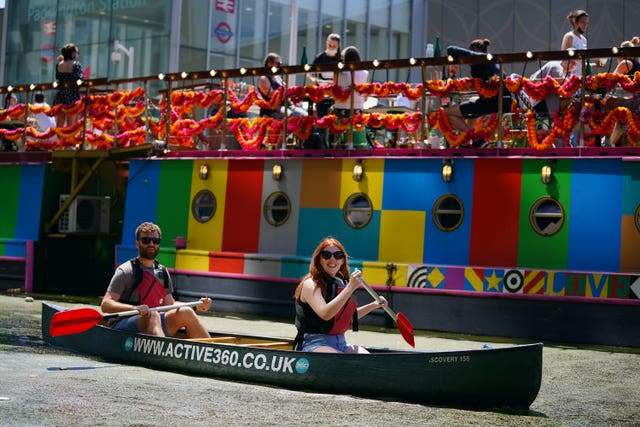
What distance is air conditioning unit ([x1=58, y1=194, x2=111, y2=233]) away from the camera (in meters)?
21.6

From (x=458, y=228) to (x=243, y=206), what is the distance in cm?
370

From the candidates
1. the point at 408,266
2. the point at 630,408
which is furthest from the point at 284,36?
the point at 630,408

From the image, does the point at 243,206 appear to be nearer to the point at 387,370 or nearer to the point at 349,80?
the point at 349,80

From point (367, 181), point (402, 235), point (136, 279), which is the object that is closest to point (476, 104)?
point (367, 181)

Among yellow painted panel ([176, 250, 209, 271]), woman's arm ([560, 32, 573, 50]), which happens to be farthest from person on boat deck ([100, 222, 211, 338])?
woman's arm ([560, 32, 573, 50])

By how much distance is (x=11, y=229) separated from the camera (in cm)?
2216

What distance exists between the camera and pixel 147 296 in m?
11.9

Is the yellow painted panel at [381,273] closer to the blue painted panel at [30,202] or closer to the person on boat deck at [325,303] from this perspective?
the person on boat deck at [325,303]

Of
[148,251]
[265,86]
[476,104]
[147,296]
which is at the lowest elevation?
[147,296]

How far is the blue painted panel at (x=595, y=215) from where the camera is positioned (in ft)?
51.5

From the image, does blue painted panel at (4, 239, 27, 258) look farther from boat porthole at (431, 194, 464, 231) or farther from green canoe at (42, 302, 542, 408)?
green canoe at (42, 302, 542, 408)

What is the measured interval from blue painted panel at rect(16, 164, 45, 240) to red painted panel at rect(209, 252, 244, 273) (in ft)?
14.1

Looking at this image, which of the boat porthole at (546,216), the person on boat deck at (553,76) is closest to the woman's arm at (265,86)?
the person on boat deck at (553,76)

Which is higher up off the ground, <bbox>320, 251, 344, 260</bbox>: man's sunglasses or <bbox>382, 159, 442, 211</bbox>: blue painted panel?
<bbox>382, 159, 442, 211</bbox>: blue painted panel
